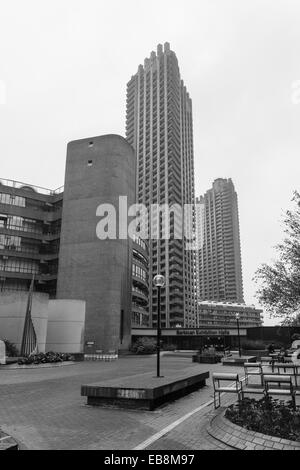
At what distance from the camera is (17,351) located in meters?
28.4

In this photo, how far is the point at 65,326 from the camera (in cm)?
3634

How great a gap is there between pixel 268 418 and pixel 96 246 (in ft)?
131

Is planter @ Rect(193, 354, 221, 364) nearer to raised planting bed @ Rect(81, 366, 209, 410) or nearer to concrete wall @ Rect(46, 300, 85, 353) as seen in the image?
concrete wall @ Rect(46, 300, 85, 353)

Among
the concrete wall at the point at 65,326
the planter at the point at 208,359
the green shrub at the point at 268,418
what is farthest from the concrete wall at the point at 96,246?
the green shrub at the point at 268,418

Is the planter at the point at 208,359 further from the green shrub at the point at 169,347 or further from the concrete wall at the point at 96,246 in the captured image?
the green shrub at the point at 169,347

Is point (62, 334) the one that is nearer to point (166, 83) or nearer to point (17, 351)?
point (17, 351)

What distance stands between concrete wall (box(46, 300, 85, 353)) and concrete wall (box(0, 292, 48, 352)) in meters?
4.45

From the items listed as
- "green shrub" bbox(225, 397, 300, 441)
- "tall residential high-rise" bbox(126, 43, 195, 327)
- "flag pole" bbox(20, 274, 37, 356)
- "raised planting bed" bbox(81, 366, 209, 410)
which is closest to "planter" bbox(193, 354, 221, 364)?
"flag pole" bbox(20, 274, 37, 356)

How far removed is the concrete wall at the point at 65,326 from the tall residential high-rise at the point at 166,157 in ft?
313

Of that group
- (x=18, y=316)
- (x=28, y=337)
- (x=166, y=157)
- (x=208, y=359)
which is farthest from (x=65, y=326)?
(x=166, y=157)

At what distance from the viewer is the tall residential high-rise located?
447 ft

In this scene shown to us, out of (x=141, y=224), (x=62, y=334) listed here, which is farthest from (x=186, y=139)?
(x=62, y=334)

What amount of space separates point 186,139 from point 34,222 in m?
126

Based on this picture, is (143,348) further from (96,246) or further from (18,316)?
(18,316)
